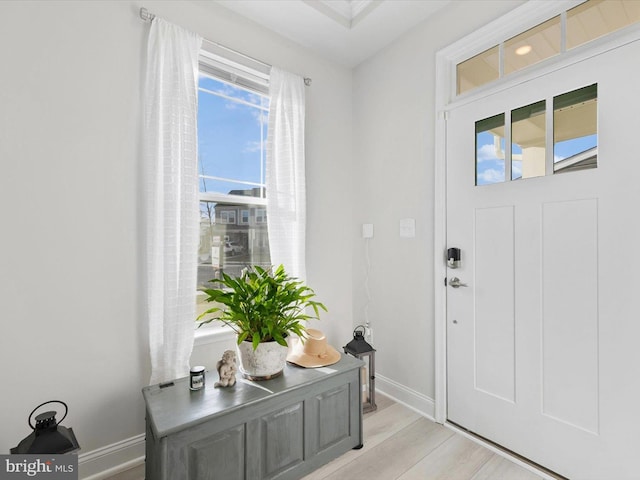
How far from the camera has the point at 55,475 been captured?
3.84 ft

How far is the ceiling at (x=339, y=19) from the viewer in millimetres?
2031

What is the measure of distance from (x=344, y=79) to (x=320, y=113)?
1.46 feet

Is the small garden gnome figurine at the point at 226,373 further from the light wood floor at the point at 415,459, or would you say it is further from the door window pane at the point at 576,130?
the door window pane at the point at 576,130

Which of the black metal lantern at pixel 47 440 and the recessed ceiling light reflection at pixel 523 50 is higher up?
the recessed ceiling light reflection at pixel 523 50

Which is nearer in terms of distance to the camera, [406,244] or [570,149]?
[570,149]

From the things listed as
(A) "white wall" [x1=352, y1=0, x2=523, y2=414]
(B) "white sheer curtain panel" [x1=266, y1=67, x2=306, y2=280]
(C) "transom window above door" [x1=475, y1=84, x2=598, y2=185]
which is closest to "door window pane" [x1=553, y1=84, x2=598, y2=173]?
(C) "transom window above door" [x1=475, y1=84, x2=598, y2=185]

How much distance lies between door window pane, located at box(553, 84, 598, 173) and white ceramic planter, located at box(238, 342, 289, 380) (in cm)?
171

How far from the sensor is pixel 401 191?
2348mm

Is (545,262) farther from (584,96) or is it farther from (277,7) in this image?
(277,7)

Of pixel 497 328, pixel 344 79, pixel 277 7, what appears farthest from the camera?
pixel 344 79

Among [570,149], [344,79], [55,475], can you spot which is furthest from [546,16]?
[55,475]

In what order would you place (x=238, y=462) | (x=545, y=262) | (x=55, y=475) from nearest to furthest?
(x=55, y=475) < (x=238, y=462) < (x=545, y=262)

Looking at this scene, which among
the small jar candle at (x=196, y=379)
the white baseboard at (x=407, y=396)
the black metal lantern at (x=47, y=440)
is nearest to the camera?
the black metal lantern at (x=47, y=440)

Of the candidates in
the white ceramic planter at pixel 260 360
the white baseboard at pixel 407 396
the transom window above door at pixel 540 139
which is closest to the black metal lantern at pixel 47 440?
the white ceramic planter at pixel 260 360
